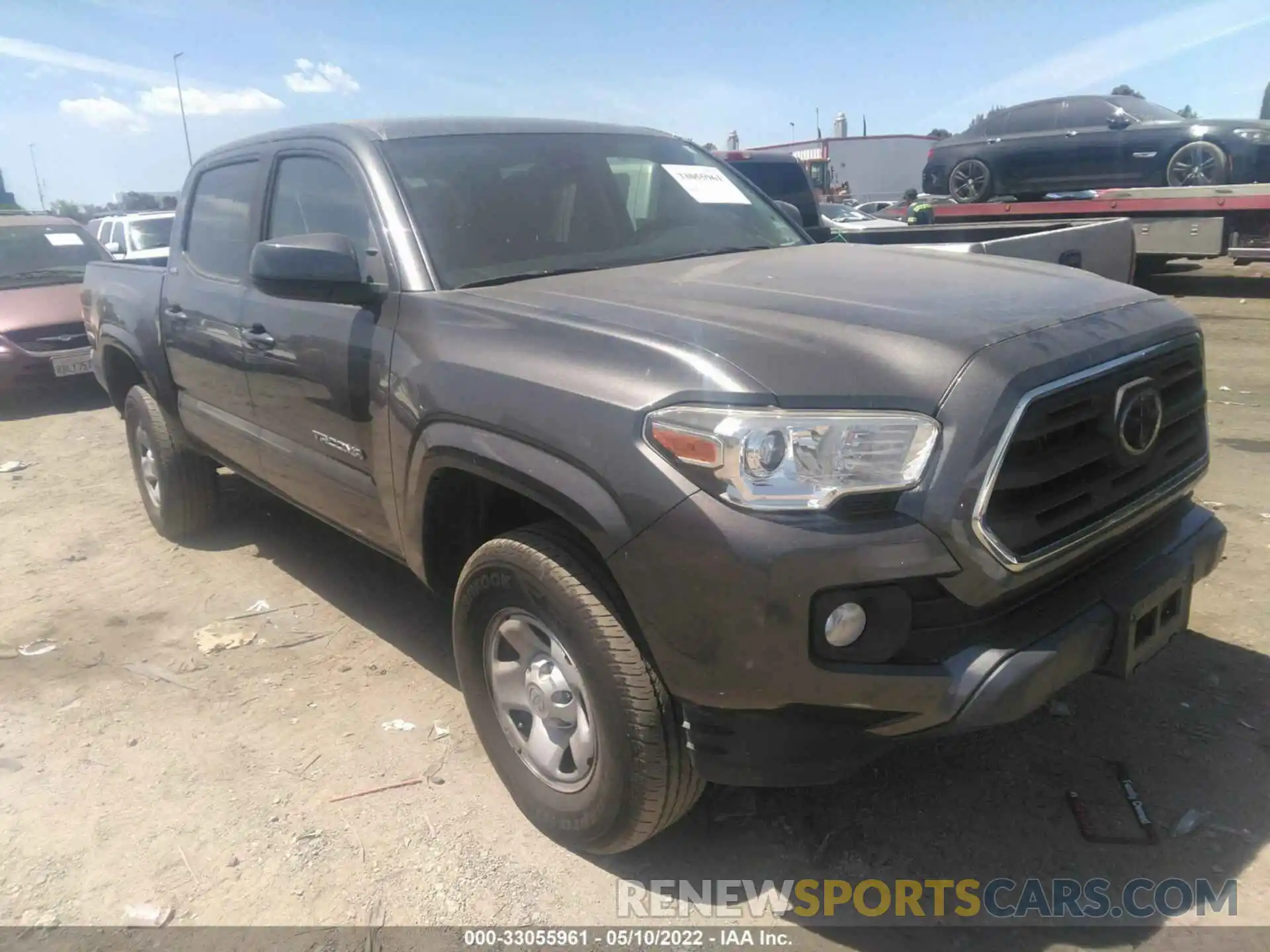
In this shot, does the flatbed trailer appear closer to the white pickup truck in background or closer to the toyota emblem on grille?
the toyota emblem on grille

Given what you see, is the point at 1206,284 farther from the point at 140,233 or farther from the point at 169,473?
the point at 140,233

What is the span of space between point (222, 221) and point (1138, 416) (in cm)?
371

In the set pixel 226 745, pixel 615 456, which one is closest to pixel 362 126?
pixel 615 456

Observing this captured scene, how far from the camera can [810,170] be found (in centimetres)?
3195

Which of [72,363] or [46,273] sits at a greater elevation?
[46,273]

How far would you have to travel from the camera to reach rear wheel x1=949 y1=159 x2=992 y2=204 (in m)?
13.5

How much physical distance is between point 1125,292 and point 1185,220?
10.4m

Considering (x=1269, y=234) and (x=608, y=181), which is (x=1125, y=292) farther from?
(x=1269, y=234)

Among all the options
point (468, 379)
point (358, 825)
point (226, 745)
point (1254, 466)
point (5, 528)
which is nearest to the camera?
point (468, 379)

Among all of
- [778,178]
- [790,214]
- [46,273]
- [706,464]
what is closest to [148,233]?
[46,273]

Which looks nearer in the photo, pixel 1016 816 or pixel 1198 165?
pixel 1016 816

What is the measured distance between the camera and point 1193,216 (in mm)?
11289

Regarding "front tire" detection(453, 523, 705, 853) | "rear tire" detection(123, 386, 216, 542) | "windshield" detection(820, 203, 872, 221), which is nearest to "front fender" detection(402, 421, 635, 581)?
"front tire" detection(453, 523, 705, 853)

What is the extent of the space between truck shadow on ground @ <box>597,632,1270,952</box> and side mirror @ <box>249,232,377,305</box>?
1.82 m
